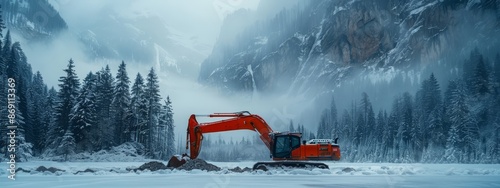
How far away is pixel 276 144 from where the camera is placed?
26125mm

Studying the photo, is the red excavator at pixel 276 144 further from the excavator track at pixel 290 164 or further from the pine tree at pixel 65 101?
the pine tree at pixel 65 101

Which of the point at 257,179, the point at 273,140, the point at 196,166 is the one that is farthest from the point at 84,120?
the point at 257,179

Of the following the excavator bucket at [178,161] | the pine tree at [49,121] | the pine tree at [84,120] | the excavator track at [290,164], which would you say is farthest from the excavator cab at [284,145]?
the pine tree at [49,121]

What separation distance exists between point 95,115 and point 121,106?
4.78 m

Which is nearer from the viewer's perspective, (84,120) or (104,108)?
(84,120)

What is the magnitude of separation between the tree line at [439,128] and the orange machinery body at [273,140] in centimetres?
4788

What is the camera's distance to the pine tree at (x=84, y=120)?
5178 centimetres

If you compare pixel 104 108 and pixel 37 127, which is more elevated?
pixel 104 108

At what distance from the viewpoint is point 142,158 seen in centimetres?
5344

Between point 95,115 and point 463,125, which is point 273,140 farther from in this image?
point 463,125

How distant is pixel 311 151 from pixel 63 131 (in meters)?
37.4

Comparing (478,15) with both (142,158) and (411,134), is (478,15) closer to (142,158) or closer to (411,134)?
(411,134)

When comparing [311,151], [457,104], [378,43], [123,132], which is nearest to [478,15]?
[378,43]

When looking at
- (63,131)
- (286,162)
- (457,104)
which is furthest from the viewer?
(457,104)
